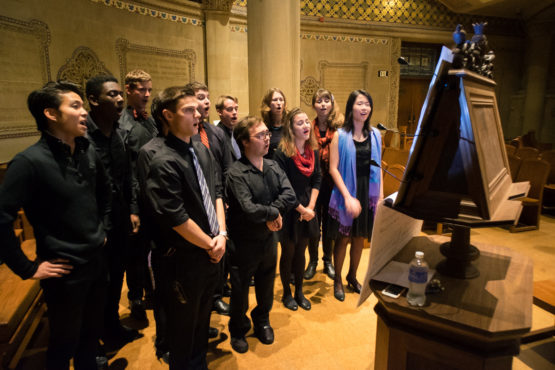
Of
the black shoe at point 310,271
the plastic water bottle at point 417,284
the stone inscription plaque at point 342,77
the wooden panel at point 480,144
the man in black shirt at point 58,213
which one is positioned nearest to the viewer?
the wooden panel at point 480,144

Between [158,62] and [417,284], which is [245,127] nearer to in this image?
[417,284]

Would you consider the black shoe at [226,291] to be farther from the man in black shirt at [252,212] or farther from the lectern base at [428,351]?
the lectern base at [428,351]

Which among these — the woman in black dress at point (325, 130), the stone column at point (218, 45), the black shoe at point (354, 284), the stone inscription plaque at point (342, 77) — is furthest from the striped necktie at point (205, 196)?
the stone inscription plaque at point (342, 77)

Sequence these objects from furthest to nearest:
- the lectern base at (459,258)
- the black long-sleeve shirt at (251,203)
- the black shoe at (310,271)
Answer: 1. the black shoe at (310,271)
2. the black long-sleeve shirt at (251,203)
3. the lectern base at (459,258)

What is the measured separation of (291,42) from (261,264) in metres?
2.85

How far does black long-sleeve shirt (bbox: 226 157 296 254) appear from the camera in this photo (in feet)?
6.58

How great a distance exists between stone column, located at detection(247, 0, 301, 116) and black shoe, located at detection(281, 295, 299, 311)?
7.67 ft

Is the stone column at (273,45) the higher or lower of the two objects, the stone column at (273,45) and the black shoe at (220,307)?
the higher

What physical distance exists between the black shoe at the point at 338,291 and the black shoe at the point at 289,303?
1.22ft

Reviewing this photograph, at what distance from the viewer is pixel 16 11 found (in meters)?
3.90

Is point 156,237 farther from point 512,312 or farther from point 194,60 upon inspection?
point 194,60

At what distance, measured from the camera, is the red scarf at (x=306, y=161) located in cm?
256

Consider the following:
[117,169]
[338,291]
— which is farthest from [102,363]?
[338,291]

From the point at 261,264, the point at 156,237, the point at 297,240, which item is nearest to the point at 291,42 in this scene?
the point at 297,240
